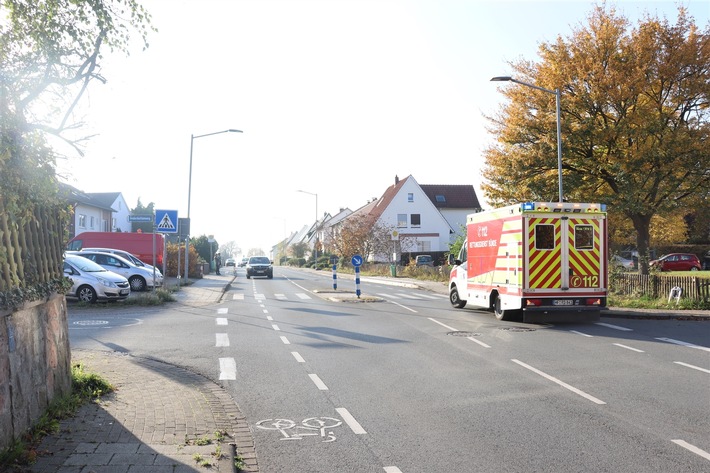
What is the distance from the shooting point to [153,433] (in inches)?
237

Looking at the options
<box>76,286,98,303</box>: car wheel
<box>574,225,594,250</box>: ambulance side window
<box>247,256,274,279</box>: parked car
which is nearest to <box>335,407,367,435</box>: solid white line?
<box>574,225,594,250</box>: ambulance side window

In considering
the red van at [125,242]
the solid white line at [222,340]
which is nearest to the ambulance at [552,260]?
the solid white line at [222,340]

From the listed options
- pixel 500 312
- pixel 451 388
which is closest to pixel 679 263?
pixel 500 312

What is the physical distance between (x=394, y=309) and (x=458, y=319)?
326 centimetres

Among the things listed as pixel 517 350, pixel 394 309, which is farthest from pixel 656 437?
pixel 394 309

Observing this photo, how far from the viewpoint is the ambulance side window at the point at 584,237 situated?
16.6m

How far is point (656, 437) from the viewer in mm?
6250

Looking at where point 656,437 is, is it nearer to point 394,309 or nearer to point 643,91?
point 394,309

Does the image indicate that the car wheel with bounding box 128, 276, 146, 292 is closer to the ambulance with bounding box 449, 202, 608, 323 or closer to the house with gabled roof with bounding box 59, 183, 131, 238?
the ambulance with bounding box 449, 202, 608, 323

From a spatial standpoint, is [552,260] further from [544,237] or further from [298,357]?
[298,357]

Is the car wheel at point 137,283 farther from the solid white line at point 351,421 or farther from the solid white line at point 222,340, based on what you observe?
the solid white line at point 351,421

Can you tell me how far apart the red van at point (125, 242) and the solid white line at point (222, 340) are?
2410 centimetres

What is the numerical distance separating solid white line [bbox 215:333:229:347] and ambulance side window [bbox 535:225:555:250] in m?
7.68

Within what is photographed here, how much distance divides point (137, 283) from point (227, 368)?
18.5 metres
